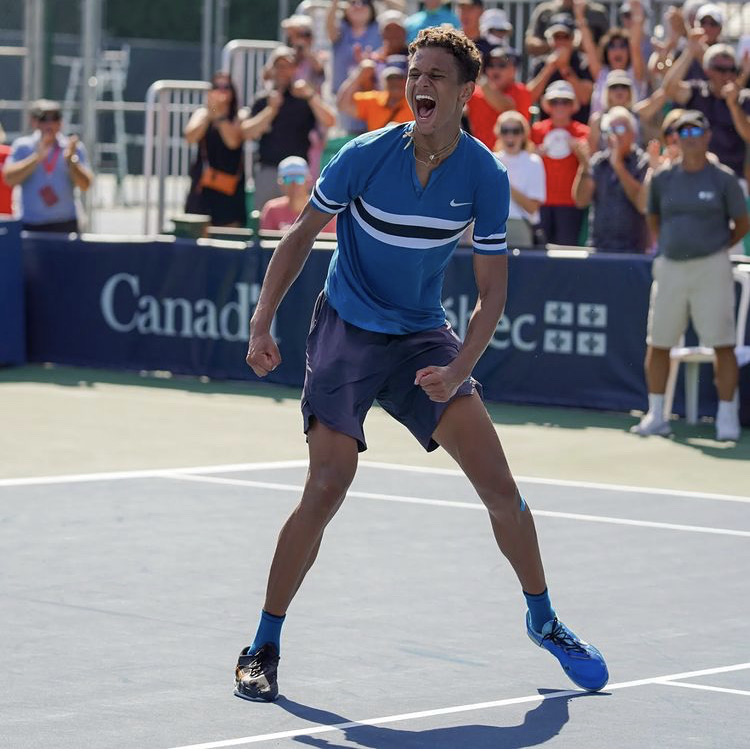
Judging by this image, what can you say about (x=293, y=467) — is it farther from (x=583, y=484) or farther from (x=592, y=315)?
(x=592, y=315)

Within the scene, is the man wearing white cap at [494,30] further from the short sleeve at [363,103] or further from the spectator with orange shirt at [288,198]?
the spectator with orange shirt at [288,198]

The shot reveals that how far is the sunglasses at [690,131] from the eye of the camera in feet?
39.3

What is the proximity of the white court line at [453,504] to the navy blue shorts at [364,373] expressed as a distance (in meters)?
3.43

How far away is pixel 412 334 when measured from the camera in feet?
20.0

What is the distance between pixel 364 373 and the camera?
19.7 feet

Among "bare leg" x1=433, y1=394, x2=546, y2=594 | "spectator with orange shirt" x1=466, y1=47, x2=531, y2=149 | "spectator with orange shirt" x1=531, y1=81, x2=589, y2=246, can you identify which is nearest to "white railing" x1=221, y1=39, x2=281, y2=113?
"spectator with orange shirt" x1=466, y1=47, x2=531, y2=149

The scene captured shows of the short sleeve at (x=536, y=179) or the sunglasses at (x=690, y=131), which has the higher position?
the sunglasses at (x=690, y=131)

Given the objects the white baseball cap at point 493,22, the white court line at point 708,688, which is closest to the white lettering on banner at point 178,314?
the white baseball cap at point 493,22

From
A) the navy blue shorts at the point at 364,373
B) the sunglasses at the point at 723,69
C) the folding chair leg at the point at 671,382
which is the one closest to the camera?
the navy blue shorts at the point at 364,373

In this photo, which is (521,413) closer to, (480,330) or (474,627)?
(474,627)

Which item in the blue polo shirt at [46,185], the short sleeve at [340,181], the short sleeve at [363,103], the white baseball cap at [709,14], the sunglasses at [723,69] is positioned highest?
the white baseball cap at [709,14]

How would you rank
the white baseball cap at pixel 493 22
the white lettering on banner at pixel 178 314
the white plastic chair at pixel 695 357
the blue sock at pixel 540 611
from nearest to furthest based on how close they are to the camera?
the blue sock at pixel 540 611
the white plastic chair at pixel 695 357
the white lettering on banner at pixel 178 314
the white baseball cap at pixel 493 22

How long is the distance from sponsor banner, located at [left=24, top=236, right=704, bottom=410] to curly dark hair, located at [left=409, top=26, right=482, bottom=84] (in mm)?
7528

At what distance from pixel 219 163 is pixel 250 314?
2.12 meters
